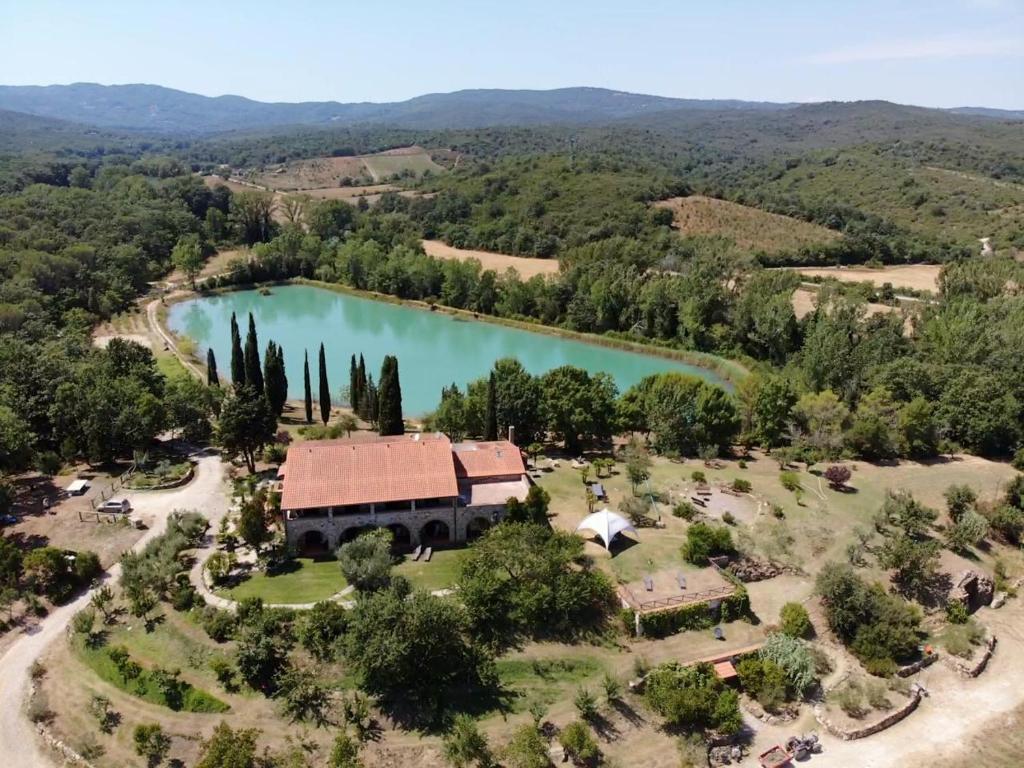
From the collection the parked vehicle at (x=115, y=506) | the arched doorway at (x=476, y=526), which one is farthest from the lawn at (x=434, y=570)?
the parked vehicle at (x=115, y=506)

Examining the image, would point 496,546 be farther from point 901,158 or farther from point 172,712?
point 901,158

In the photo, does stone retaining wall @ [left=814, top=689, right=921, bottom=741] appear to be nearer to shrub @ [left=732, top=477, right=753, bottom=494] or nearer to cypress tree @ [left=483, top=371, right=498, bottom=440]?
shrub @ [left=732, top=477, right=753, bottom=494]

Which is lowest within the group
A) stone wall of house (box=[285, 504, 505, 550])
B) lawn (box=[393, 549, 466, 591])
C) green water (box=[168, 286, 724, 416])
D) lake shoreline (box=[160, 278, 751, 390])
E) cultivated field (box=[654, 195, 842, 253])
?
green water (box=[168, 286, 724, 416])

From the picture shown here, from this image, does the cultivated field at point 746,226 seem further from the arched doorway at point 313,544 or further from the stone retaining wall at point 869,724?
the arched doorway at point 313,544

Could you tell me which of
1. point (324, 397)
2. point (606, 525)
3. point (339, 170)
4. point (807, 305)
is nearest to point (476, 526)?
point (606, 525)

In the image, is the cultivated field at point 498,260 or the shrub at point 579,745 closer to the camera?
the shrub at point 579,745

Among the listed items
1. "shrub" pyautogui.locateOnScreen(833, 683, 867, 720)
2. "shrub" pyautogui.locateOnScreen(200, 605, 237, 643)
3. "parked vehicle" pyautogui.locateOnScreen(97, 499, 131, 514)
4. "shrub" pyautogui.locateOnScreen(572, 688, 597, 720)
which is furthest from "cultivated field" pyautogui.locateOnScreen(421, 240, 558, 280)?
"shrub" pyautogui.locateOnScreen(572, 688, 597, 720)

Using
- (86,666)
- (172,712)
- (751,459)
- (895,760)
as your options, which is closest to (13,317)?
(86,666)
